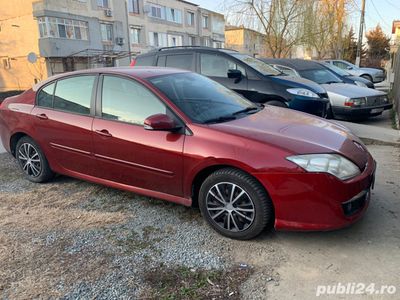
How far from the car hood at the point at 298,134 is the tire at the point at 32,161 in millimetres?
Answer: 2574

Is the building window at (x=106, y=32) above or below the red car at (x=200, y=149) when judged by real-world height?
above

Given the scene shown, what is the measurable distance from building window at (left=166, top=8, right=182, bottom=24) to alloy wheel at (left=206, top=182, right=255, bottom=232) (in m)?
40.9

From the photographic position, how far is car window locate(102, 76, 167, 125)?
3.65m

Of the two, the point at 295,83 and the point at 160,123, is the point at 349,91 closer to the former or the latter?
the point at 295,83

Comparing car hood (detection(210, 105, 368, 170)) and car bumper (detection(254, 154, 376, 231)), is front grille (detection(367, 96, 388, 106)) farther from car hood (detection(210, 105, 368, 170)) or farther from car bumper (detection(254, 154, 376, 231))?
car bumper (detection(254, 154, 376, 231))

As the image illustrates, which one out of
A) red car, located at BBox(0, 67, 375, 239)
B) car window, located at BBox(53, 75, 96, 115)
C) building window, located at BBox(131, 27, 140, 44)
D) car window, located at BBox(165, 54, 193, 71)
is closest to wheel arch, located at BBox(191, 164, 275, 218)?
red car, located at BBox(0, 67, 375, 239)

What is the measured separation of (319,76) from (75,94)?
7.95m

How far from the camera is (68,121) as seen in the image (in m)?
4.18

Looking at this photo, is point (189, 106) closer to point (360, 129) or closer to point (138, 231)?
point (138, 231)

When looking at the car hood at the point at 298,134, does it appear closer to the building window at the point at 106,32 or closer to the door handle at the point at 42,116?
the door handle at the point at 42,116

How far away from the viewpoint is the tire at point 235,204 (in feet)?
10.2

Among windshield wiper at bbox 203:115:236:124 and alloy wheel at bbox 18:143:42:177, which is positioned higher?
windshield wiper at bbox 203:115:236:124

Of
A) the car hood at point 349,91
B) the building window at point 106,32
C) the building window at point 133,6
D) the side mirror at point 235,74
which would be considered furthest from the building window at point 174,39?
the side mirror at point 235,74

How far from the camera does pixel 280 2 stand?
1939 centimetres
